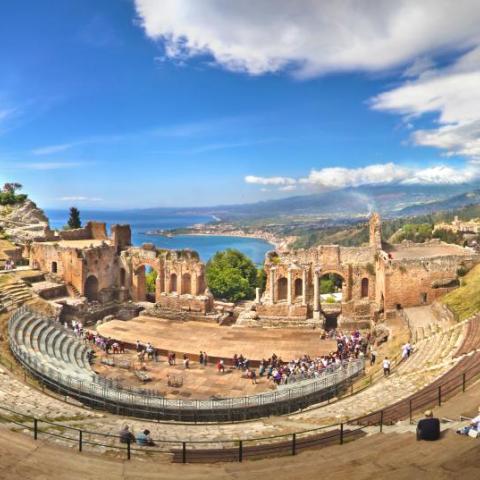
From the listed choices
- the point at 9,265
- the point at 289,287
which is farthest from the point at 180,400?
the point at 9,265

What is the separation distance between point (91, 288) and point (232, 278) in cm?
2082

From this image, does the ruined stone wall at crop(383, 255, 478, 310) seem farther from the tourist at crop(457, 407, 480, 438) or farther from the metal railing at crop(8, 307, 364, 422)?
the tourist at crop(457, 407, 480, 438)

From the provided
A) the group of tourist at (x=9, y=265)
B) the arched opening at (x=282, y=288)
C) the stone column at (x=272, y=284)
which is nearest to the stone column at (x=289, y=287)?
the stone column at (x=272, y=284)

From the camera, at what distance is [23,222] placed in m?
51.5

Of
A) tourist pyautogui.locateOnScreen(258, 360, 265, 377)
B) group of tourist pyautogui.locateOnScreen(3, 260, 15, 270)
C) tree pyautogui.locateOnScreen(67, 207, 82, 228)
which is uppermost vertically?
tree pyautogui.locateOnScreen(67, 207, 82, 228)

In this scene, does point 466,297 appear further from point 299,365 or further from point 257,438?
point 257,438

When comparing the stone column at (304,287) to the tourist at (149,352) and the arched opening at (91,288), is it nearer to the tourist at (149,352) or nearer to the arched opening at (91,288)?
the tourist at (149,352)

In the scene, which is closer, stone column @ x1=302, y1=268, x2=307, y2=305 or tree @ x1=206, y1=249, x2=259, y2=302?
stone column @ x1=302, y1=268, x2=307, y2=305

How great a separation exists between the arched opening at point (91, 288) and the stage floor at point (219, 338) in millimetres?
5228

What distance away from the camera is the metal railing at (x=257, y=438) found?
12.3m

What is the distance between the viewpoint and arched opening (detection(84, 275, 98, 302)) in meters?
39.6

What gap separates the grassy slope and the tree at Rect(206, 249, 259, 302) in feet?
97.4

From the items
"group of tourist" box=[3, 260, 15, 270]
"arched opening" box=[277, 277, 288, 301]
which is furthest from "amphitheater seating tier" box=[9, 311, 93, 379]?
"arched opening" box=[277, 277, 288, 301]

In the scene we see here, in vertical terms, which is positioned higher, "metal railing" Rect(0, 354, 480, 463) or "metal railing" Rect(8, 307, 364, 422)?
"metal railing" Rect(0, 354, 480, 463)
